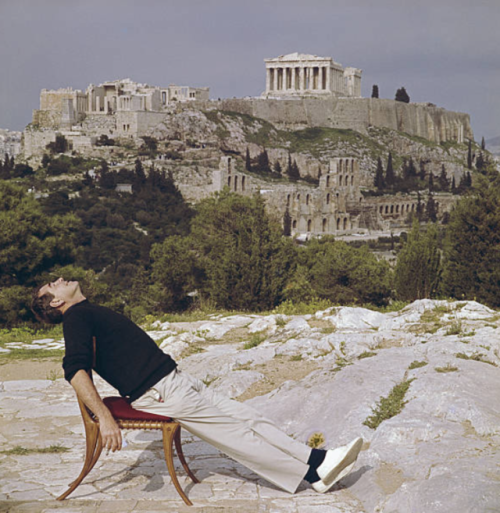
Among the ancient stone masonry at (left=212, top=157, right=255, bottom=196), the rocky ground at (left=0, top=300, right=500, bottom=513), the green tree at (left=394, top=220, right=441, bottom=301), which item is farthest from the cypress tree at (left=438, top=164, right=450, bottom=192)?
the rocky ground at (left=0, top=300, right=500, bottom=513)

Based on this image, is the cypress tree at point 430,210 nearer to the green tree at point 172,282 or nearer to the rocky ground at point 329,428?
the green tree at point 172,282

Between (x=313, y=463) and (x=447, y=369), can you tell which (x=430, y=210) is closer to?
(x=447, y=369)

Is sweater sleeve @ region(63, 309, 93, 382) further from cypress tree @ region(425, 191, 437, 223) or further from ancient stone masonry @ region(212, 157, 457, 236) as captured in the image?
cypress tree @ region(425, 191, 437, 223)

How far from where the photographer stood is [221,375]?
5.93 metres

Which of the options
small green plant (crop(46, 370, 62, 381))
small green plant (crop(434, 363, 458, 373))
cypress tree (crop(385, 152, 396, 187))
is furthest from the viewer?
cypress tree (crop(385, 152, 396, 187))

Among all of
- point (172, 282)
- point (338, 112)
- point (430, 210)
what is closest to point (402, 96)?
point (338, 112)

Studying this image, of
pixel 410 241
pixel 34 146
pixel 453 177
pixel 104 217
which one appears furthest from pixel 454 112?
pixel 410 241

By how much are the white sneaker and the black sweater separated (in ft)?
2.78

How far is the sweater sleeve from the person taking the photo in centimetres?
350

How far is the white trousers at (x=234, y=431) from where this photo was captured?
141 inches

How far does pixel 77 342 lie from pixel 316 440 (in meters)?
1.51

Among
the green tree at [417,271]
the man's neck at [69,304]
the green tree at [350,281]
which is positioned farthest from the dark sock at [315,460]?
the green tree at [417,271]

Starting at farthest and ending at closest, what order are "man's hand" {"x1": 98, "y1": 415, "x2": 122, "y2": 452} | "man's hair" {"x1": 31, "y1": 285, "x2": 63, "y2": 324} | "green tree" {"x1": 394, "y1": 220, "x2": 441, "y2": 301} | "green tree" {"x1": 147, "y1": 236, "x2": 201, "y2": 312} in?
"green tree" {"x1": 147, "y1": 236, "x2": 201, "y2": 312}, "green tree" {"x1": 394, "y1": 220, "x2": 441, "y2": 301}, "man's hair" {"x1": 31, "y1": 285, "x2": 63, "y2": 324}, "man's hand" {"x1": 98, "y1": 415, "x2": 122, "y2": 452}

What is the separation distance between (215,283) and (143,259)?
25838mm
